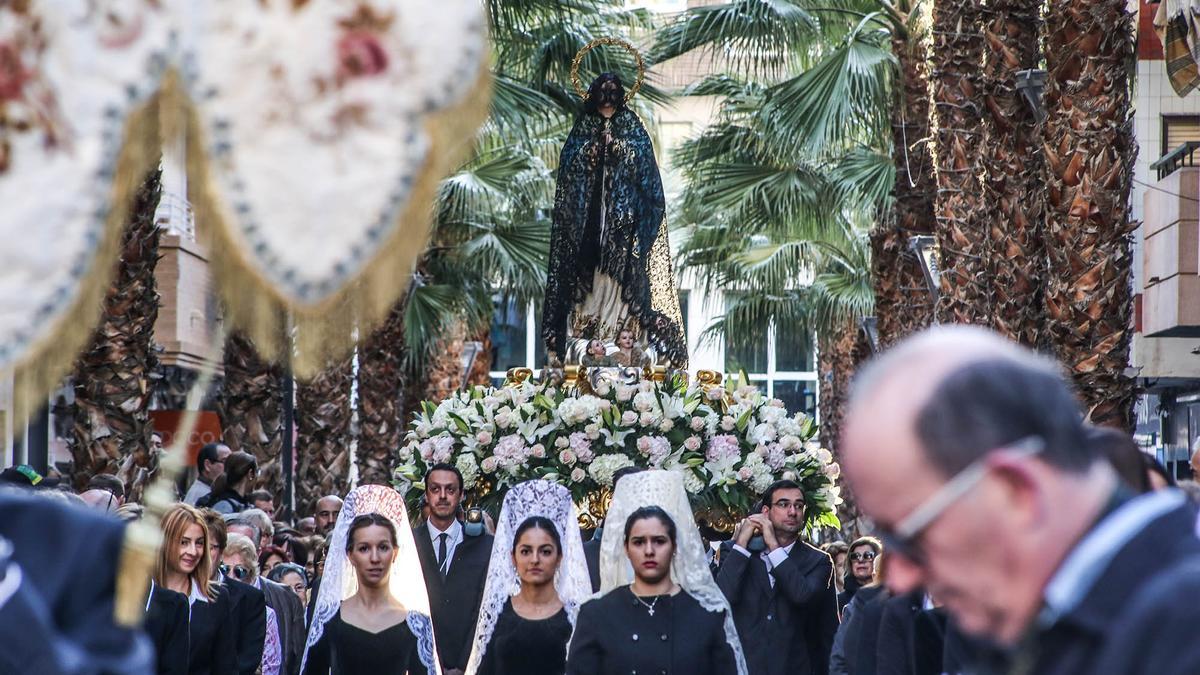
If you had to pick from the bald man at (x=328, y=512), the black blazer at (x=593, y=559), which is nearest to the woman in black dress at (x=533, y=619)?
the black blazer at (x=593, y=559)

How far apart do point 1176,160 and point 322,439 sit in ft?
29.7

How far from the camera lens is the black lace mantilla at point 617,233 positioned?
1396 cm

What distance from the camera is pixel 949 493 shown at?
168cm

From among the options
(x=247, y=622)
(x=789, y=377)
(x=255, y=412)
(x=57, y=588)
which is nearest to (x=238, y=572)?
(x=247, y=622)

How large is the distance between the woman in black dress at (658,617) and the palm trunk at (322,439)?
10.0 meters

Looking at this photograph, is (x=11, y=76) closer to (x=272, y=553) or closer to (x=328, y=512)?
(x=272, y=553)

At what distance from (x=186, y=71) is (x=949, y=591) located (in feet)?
3.67

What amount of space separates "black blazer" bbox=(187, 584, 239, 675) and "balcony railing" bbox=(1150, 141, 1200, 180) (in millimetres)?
12084

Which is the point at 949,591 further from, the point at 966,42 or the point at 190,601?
the point at 966,42

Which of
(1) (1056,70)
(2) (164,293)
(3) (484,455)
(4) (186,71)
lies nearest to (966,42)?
(1) (1056,70)

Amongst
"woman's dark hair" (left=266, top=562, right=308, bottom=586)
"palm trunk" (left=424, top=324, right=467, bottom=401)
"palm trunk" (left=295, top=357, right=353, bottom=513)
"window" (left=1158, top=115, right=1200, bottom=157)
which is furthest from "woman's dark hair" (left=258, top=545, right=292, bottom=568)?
"palm trunk" (left=424, top=324, right=467, bottom=401)

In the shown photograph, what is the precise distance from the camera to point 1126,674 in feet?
5.43

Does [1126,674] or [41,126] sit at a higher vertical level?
[41,126]

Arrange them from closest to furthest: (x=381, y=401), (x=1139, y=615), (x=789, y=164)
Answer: (x=1139, y=615), (x=381, y=401), (x=789, y=164)
